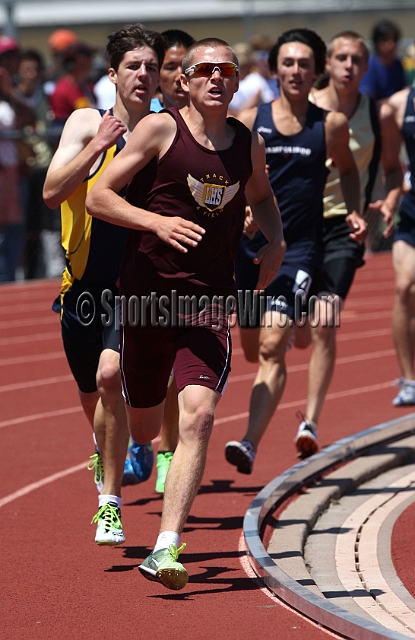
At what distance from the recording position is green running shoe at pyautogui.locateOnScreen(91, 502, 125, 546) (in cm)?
547

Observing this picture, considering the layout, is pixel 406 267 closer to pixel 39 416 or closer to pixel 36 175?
pixel 39 416

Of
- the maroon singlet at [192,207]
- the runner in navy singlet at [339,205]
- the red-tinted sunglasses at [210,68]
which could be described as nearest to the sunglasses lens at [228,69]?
the red-tinted sunglasses at [210,68]

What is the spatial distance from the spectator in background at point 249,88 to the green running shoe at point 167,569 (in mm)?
10895

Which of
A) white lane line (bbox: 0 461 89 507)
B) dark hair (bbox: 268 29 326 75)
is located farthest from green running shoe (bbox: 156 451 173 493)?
dark hair (bbox: 268 29 326 75)

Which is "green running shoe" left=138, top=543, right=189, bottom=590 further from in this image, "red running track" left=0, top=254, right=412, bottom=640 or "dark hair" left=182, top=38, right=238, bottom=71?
"dark hair" left=182, top=38, right=238, bottom=71

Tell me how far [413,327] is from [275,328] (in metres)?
2.51

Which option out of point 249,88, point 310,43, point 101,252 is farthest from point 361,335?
point 101,252

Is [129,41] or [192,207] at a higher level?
[129,41]

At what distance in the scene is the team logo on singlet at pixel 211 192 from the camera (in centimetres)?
509

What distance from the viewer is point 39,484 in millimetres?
7164

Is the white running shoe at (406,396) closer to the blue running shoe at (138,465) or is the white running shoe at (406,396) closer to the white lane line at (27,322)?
the blue running shoe at (138,465)

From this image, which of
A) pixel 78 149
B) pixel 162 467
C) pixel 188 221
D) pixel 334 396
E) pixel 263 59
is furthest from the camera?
pixel 263 59

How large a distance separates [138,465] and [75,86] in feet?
32.6

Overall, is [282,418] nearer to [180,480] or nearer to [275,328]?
[275,328]
